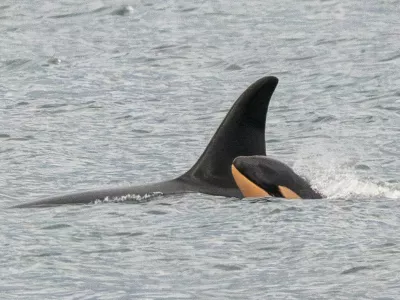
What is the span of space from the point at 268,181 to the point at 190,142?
17.4 feet

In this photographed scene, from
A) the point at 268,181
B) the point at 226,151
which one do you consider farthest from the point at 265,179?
the point at 226,151

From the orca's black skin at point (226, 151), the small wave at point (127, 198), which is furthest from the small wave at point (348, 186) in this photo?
the small wave at point (127, 198)

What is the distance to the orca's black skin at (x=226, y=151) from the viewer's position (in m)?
16.3

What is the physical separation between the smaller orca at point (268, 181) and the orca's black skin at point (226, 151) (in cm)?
21

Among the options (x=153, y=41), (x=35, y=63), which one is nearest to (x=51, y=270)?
(x=35, y=63)

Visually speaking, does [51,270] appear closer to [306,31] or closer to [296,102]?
[296,102]

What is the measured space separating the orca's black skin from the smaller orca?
0.21 meters

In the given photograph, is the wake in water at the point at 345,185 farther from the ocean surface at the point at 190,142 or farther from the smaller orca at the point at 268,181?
the smaller orca at the point at 268,181

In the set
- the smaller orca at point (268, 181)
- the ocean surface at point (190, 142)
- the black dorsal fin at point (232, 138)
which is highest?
the black dorsal fin at point (232, 138)

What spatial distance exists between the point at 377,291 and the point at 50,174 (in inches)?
273

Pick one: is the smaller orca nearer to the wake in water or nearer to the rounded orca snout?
the rounded orca snout

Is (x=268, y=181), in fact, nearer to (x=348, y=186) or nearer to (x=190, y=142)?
(x=348, y=186)

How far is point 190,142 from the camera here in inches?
841

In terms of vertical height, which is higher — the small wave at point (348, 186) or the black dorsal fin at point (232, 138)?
the black dorsal fin at point (232, 138)
